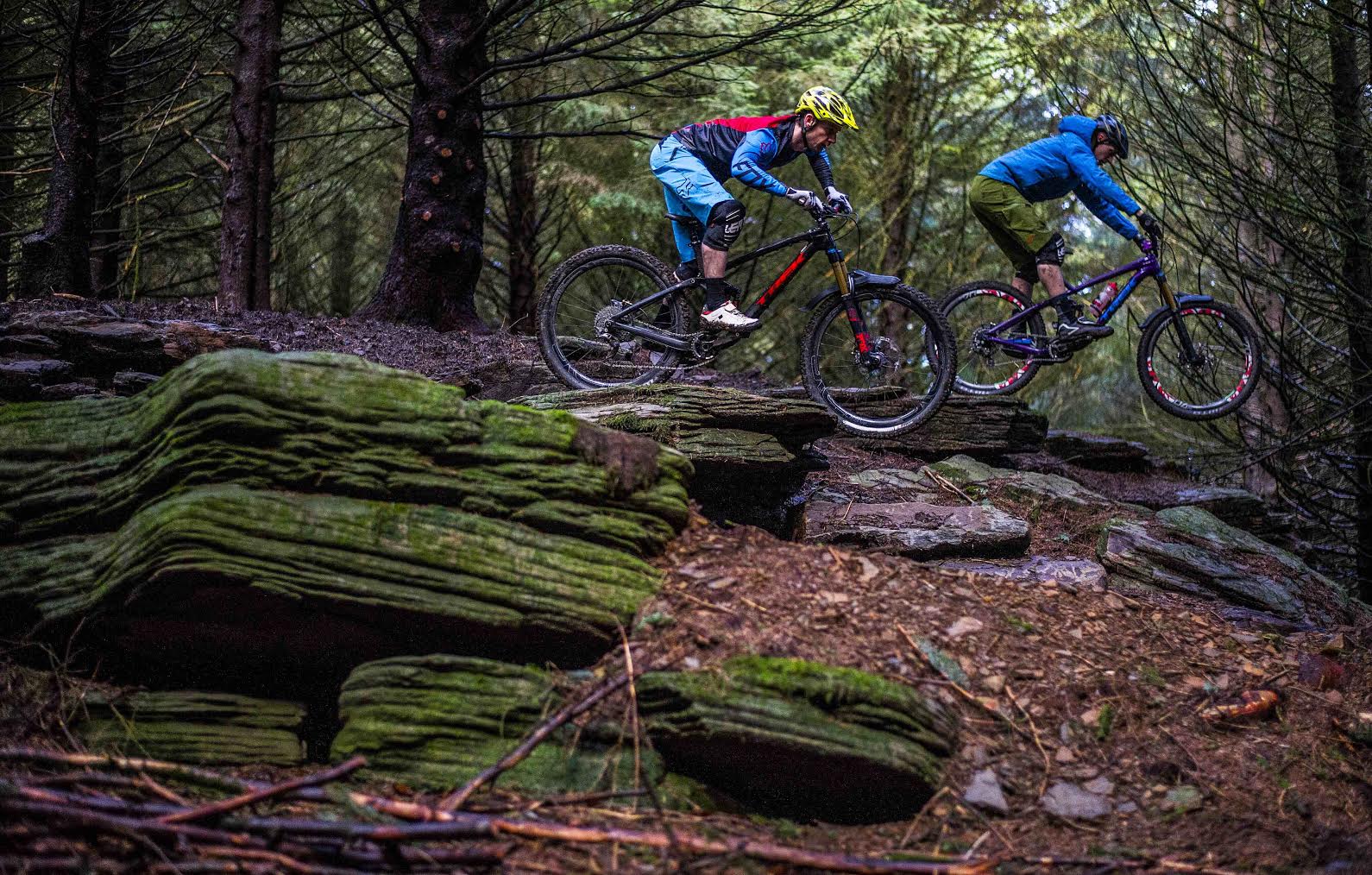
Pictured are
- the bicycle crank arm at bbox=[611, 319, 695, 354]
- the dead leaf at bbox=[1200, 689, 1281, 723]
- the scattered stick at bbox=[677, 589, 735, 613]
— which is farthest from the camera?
the bicycle crank arm at bbox=[611, 319, 695, 354]

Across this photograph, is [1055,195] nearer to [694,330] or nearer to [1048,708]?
[694,330]

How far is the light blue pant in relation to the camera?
22.3 feet

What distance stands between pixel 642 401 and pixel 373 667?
8.77ft

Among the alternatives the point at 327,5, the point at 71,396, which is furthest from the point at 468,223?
the point at 71,396

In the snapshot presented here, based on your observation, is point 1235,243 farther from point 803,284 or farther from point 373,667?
point 803,284

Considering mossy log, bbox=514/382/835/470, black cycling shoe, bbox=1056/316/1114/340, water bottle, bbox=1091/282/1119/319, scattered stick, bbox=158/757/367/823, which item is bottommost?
scattered stick, bbox=158/757/367/823

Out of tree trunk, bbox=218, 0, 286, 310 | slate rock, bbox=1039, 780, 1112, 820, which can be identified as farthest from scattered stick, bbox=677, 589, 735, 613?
tree trunk, bbox=218, 0, 286, 310

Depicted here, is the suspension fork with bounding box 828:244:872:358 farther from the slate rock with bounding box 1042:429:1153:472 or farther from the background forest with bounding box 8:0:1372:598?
the slate rock with bounding box 1042:429:1153:472

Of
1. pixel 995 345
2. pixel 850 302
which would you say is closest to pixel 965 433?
pixel 995 345

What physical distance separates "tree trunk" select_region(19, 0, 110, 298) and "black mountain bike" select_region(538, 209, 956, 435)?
15.9 feet

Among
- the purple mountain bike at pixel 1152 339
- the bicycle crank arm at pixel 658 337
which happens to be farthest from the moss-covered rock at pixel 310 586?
the purple mountain bike at pixel 1152 339

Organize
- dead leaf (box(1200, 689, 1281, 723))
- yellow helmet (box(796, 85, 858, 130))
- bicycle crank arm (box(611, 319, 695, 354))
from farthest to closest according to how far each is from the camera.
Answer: bicycle crank arm (box(611, 319, 695, 354)) < yellow helmet (box(796, 85, 858, 130)) < dead leaf (box(1200, 689, 1281, 723))

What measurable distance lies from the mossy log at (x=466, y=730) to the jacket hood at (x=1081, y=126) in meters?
6.36

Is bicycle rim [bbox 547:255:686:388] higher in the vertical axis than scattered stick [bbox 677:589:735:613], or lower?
higher
